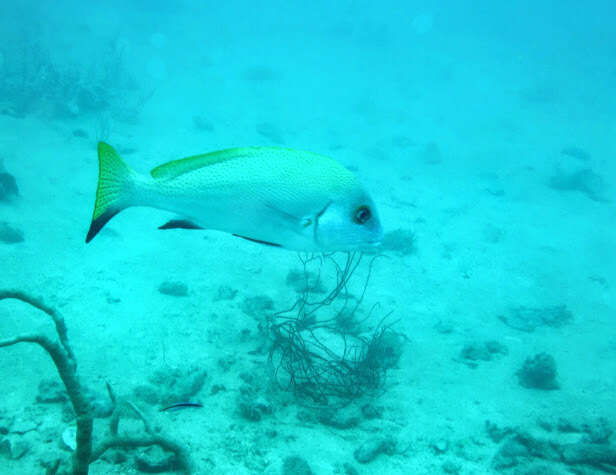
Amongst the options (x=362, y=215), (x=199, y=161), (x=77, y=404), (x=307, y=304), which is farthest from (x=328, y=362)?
(x=199, y=161)

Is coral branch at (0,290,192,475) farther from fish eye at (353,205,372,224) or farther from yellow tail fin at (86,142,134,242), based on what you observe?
fish eye at (353,205,372,224)

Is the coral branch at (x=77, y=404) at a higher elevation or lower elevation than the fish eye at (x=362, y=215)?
lower

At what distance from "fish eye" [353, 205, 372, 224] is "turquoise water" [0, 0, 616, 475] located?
0.12m

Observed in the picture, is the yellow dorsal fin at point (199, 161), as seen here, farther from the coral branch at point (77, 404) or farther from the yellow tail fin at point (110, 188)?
the coral branch at point (77, 404)

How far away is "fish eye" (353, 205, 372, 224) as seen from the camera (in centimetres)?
156

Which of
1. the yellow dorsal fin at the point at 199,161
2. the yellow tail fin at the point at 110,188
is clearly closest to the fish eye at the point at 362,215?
the yellow dorsal fin at the point at 199,161

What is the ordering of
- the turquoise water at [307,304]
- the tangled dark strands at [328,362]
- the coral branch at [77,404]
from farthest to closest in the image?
the tangled dark strands at [328,362]
the turquoise water at [307,304]
the coral branch at [77,404]

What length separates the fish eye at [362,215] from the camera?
1.56m

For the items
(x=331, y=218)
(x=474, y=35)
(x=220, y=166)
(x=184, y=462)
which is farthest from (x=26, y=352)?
(x=474, y=35)

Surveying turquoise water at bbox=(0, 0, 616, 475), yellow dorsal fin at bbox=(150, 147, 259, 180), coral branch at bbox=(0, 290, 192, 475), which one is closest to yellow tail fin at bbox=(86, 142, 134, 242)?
yellow dorsal fin at bbox=(150, 147, 259, 180)

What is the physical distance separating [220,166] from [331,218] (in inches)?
21.2

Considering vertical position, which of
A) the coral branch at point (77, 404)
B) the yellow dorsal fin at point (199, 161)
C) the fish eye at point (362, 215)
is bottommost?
the coral branch at point (77, 404)

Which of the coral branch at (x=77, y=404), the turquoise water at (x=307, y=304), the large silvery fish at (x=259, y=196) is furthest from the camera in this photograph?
the turquoise water at (x=307, y=304)

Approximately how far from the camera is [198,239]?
29.9 feet
